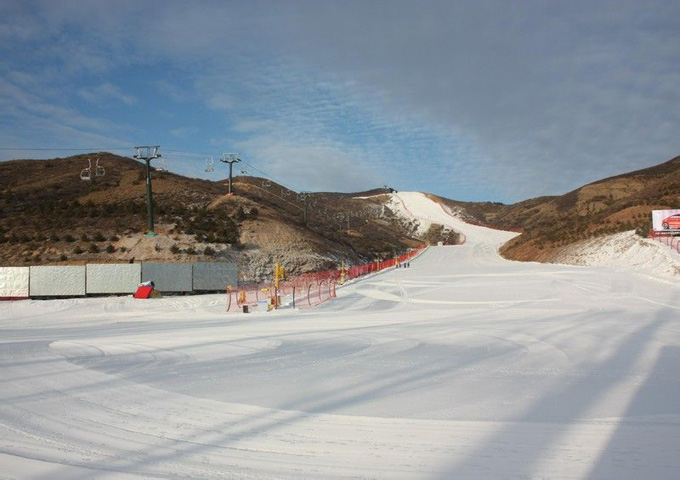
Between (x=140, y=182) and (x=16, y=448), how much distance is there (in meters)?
56.6

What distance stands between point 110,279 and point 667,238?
118 ft

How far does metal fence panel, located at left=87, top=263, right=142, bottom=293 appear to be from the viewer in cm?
2867

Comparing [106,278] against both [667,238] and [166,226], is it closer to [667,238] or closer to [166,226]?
[166,226]

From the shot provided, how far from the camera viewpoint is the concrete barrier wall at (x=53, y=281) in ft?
91.8

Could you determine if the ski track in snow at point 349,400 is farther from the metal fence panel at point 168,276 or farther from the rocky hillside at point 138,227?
the rocky hillside at point 138,227

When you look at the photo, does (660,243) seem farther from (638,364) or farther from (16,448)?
(16,448)

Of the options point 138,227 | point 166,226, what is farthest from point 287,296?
point 138,227

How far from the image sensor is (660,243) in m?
31.2

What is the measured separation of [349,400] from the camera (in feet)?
21.2

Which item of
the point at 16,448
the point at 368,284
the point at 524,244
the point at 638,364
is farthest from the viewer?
the point at 524,244

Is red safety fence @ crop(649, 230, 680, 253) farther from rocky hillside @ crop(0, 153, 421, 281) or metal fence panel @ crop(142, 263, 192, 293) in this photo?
metal fence panel @ crop(142, 263, 192, 293)

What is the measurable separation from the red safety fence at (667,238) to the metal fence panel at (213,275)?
1069 inches

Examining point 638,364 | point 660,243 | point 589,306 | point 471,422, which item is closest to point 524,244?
point 660,243

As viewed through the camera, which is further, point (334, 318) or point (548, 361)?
point (334, 318)
